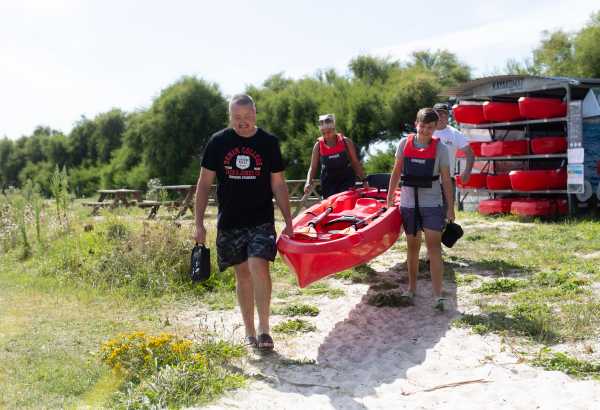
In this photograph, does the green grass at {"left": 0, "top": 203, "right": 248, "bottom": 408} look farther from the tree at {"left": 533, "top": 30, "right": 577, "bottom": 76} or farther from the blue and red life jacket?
the tree at {"left": 533, "top": 30, "right": 577, "bottom": 76}

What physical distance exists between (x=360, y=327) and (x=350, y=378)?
4.32 ft

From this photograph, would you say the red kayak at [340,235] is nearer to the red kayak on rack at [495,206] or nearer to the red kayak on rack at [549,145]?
the red kayak on rack at [549,145]

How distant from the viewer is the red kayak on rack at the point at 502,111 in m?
13.7

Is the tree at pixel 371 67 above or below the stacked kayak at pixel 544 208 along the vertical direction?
above

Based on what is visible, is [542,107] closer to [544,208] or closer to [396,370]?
[544,208]

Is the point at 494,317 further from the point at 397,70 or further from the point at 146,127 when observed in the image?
the point at 146,127

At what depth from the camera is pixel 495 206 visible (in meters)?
13.9

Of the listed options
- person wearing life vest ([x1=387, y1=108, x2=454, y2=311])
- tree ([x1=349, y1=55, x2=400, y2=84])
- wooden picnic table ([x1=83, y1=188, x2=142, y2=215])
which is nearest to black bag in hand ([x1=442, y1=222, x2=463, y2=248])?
person wearing life vest ([x1=387, y1=108, x2=454, y2=311])

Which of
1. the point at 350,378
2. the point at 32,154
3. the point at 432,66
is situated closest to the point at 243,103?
the point at 350,378

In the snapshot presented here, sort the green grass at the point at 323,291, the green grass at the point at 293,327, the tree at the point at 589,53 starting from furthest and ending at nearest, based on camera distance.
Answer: the tree at the point at 589,53
the green grass at the point at 323,291
the green grass at the point at 293,327

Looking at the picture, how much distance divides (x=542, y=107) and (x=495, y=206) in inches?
89.3

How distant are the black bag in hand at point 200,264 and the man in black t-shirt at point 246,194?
85 mm

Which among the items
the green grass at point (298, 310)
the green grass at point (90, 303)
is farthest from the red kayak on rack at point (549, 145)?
the green grass at point (298, 310)

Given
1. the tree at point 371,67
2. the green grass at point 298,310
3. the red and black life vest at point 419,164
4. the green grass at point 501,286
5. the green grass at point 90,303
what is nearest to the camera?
the green grass at point 90,303
